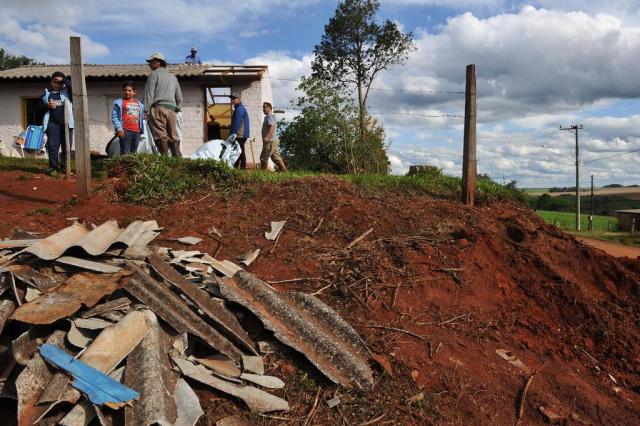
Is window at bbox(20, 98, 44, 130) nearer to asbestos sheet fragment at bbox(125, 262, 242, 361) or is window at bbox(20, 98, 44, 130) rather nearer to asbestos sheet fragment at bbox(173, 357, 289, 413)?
asbestos sheet fragment at bbox(125, 262, 242, 361)

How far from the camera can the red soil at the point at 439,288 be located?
3.60m

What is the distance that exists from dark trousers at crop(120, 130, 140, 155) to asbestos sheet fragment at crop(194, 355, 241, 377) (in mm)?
5234

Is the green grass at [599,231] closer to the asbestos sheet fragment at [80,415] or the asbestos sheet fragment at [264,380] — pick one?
the asbestos sheet fragment at [264,380]

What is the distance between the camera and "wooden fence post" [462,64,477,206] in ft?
23.1

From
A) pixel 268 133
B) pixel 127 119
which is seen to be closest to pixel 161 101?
pixel 127 119

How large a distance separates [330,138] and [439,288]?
14946 mm

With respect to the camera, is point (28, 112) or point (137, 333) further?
point (28, 112)

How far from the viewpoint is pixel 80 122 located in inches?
249

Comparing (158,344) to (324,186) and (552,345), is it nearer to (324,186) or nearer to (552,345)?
(552,345)

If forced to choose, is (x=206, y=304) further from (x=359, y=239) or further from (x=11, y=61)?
(x=11, y=61)

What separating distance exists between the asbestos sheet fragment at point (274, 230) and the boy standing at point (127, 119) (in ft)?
11.2

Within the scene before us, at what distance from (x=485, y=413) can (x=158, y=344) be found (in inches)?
89.2

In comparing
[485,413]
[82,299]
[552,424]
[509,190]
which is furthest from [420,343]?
[509,190]

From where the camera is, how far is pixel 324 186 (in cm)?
669
